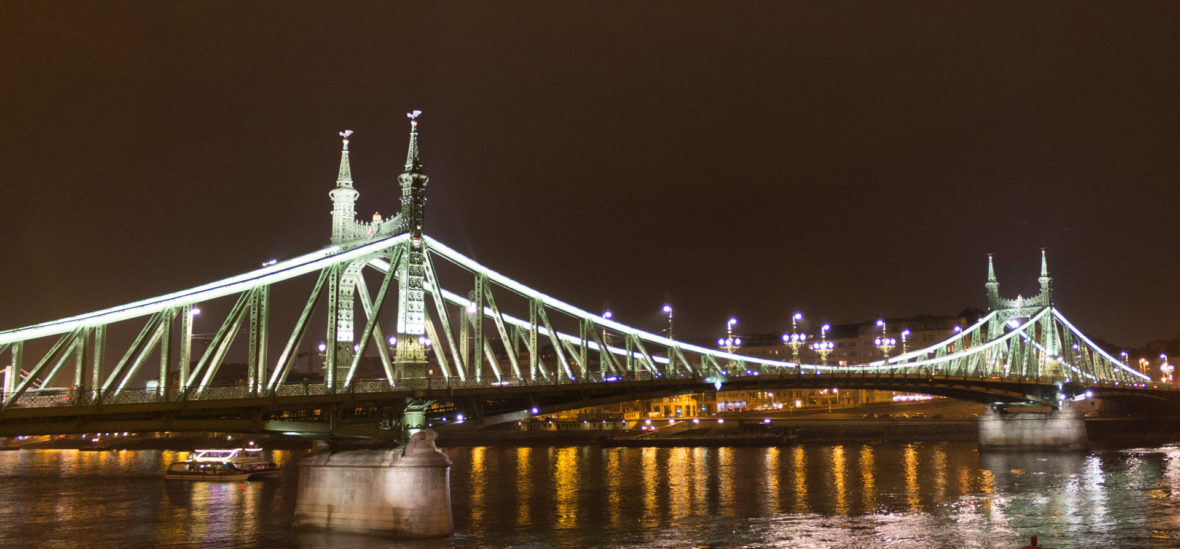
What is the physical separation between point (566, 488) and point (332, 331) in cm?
2522

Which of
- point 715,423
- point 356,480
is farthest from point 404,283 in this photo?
point 715,423

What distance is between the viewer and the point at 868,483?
190ft

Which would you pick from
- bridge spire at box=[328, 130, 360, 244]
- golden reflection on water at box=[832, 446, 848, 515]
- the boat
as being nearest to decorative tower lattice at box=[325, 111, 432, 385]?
bridge spire at box=[328, 130, 360, 244]

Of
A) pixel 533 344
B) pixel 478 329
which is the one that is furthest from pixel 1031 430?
pixel 478 329

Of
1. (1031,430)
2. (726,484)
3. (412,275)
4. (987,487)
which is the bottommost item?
(987,487)

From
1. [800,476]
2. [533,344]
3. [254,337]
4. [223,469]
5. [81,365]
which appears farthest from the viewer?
[223,469]

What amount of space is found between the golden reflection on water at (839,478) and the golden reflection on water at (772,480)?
112 inches

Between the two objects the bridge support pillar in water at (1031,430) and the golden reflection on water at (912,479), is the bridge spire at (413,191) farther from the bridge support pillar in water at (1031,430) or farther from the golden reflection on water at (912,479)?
the bridge support pillar in water at (1031,430)

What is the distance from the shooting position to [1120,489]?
52.3m

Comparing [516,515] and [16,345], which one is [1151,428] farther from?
[16,345]

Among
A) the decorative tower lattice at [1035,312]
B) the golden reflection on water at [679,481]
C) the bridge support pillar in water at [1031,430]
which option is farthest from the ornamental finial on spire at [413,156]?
the decorative tower lattice at [1035,312]

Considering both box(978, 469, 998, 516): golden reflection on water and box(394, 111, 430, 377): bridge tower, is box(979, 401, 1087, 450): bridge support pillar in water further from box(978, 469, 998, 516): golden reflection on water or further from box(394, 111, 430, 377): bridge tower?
box(394, 111, 430, 377): bridge tower

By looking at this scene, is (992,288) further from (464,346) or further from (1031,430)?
(464,346)

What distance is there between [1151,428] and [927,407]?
96.7 feet
